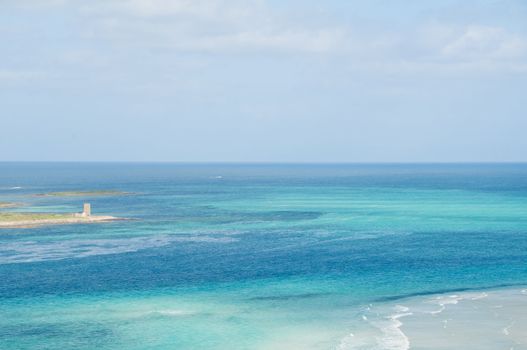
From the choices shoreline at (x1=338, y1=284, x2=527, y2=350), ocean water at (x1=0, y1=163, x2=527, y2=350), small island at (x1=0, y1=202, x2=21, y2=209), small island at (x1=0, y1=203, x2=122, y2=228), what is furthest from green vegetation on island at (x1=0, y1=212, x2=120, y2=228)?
shoreline at (x1=338, y1=284, x2=527, y2=350)

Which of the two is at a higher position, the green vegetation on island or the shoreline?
the green vegetation on island

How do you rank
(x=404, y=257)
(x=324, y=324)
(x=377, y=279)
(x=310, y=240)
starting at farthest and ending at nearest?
(x=310, y=240)
(x=404, y=257)
(x=377, y=279)
(x=324, y=324)

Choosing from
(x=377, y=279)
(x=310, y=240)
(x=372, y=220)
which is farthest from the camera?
(x=372, y=220)

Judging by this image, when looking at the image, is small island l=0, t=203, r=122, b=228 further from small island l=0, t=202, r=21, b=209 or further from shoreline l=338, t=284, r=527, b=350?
shoreline l=338, t=284, r=527, b=350

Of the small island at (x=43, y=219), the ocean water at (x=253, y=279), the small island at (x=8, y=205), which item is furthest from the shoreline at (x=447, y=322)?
the small island at (x=8, y=205)

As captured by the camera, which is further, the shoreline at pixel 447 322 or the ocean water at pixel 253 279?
the ocean water at pixel 253 279

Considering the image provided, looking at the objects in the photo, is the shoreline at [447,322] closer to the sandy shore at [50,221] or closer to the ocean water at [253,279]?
the ocean water at [253,279]

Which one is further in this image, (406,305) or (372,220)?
(372,220)

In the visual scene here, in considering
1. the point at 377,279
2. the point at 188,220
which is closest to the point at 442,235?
the point at 377,279

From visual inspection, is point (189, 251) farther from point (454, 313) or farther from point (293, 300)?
point (454, 313)
